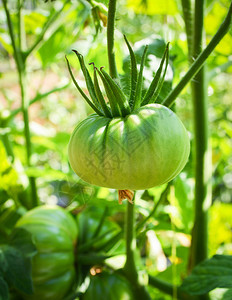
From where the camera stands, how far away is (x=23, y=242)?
36 centimetres

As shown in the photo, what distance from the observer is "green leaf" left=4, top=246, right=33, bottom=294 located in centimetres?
33

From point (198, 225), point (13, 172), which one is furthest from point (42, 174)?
point (198, 225)

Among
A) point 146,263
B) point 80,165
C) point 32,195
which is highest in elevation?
point 80,165

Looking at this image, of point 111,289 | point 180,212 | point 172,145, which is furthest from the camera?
point 180,212

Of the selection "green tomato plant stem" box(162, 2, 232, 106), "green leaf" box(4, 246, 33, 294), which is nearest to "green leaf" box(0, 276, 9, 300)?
"green leaf" box(4, 246, 33, 294)

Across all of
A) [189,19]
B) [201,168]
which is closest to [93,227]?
[201,168]

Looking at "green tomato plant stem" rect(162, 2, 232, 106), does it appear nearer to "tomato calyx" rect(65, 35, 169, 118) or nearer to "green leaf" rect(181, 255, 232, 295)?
"tomato calyx" rect(65, 35, 169, 118)

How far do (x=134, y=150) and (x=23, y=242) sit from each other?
206mm

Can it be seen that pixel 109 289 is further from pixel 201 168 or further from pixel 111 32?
pixel 111 32

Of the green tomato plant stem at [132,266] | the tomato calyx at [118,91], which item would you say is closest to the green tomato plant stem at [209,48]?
the tomato calyx at [118,91]

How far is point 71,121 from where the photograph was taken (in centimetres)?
133

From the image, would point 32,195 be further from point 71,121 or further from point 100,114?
point 71,121

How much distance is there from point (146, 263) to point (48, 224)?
181 mm

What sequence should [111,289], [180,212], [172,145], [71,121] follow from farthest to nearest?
[71,121] < [180,212] < [111,289] < [172,145]
